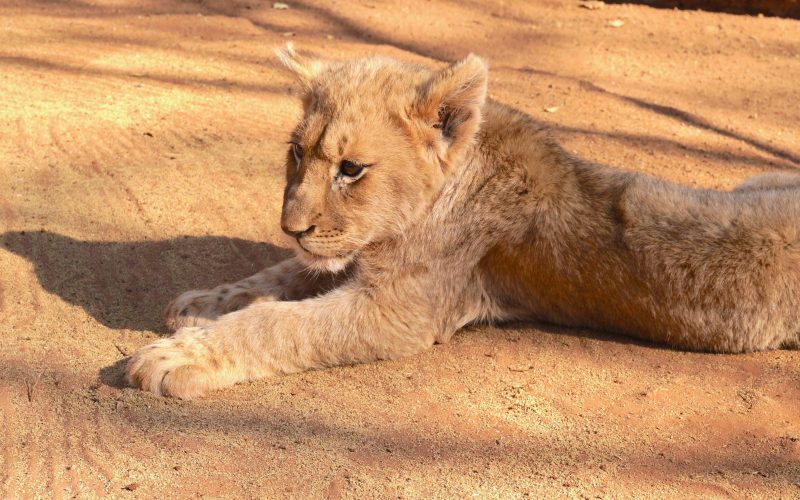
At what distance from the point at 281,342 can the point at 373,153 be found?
0.97 metres

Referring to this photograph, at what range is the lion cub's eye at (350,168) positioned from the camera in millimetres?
4517

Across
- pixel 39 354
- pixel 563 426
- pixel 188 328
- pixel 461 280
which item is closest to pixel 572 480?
pixel 563 426

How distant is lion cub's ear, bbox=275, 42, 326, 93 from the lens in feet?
16.3

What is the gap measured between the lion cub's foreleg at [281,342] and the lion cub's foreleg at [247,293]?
13.1 inches

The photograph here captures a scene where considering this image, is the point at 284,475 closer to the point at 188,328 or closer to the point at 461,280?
the point at 188,328

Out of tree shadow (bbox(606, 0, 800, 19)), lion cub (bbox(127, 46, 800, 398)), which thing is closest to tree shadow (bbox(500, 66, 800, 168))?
tree shadow (bbox(606, 0, 800, 19))

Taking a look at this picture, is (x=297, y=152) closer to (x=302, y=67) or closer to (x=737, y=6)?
(x=302, y=67)

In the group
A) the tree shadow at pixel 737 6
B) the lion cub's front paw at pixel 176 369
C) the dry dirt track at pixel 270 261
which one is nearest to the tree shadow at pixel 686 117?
the dry dirt track at pixel 270 261

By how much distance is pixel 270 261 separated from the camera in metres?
5.70

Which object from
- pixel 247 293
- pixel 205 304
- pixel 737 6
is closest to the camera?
pixel 205 304

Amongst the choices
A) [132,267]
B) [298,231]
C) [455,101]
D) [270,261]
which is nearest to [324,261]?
[298,231]

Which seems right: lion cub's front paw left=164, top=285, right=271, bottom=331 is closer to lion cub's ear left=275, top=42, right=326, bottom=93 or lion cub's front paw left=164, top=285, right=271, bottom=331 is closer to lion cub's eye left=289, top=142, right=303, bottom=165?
lion cub's eye left=289, top=142, right=303, bottom=165

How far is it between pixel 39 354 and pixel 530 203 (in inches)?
94.3

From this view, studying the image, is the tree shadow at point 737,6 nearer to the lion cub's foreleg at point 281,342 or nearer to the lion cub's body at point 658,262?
the lion cub's body at point 658,262
